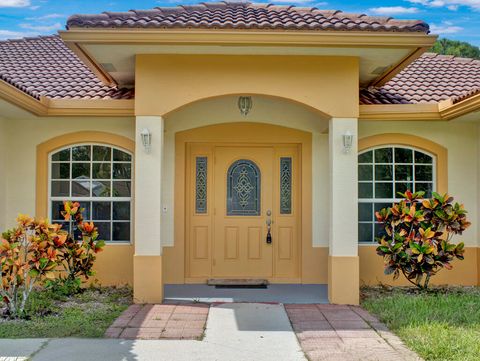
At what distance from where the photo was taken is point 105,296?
920 centimetres

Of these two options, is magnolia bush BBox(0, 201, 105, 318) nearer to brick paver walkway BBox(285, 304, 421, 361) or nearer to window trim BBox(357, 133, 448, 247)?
brick paver walkway BBox(285, 304, 421, 361)

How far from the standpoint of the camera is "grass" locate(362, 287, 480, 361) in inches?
242

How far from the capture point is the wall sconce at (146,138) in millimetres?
8656

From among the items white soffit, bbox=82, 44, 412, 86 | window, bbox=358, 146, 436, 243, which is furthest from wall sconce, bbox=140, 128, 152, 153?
window, bbox=358, 146, 436, 243

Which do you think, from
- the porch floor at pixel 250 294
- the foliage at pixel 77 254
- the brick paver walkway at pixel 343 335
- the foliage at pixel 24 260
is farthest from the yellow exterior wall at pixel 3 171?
the brick paver walkway at pixel 343 335

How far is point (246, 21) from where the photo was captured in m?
8.38

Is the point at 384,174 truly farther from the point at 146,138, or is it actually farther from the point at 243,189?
the point at 146,138

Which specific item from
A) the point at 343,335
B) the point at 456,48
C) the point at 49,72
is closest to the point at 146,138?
the point at 343,335

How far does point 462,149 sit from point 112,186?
645 cm

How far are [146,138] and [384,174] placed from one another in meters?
4.55

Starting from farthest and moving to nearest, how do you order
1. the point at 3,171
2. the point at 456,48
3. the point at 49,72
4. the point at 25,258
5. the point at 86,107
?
the point at 456,48 < the point at 49,72 < the point at 3,171 < the point at 86,107 < the point at 25,258

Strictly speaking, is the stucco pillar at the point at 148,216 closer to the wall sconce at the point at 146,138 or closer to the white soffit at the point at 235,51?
the wall sconce at the point at 146,138

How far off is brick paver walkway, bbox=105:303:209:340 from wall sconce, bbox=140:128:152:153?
2.40 meters

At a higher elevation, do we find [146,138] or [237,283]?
[146,138]
